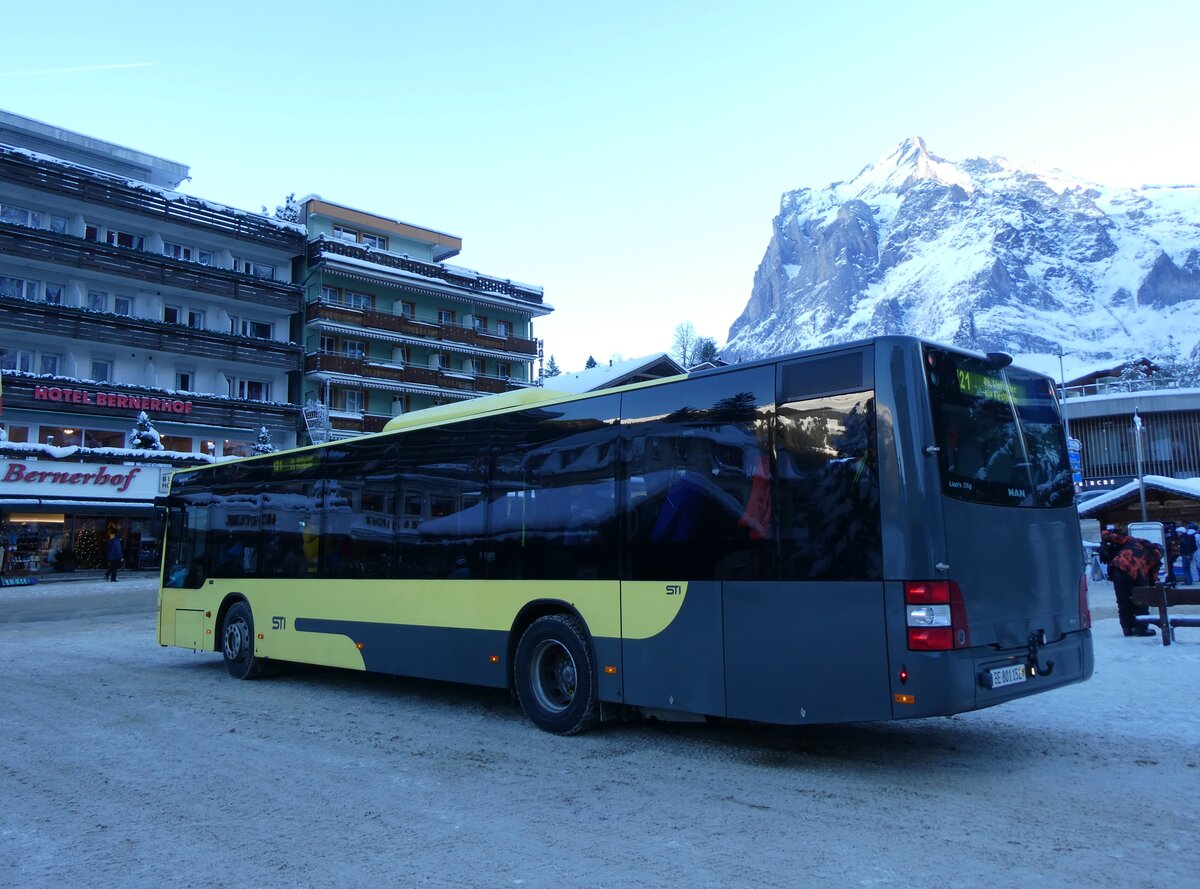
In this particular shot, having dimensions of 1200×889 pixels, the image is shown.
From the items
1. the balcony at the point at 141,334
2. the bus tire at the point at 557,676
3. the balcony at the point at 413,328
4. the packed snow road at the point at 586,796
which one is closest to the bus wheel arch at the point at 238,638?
the packed snow road at the point at 586,796

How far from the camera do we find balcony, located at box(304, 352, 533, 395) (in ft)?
165

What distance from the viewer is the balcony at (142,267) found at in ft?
129

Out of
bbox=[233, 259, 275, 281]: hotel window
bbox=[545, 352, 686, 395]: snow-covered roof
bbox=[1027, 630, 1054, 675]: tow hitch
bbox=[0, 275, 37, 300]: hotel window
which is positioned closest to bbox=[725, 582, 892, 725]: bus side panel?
bbox=[1027, 630, 1054, 675]: tow hitch

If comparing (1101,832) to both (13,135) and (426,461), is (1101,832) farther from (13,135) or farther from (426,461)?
(13,135)

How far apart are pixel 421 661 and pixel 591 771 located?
3269 mm

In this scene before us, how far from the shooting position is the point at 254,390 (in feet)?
161

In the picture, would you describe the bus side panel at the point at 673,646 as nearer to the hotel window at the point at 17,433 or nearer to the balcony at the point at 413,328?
the hotel window at the point at 17,433

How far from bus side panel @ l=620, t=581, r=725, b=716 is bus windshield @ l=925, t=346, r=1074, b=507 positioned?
2.01m

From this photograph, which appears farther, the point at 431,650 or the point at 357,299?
the point at 357,299

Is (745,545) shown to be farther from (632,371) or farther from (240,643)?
(632,371)

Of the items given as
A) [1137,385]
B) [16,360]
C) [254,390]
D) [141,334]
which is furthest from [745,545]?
[1137,385]

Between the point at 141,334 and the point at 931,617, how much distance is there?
44109 mm

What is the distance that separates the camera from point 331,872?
184 inches

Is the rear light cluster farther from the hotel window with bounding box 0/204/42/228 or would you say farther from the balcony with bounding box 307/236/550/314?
the balcony with bounding box 307/236/550/314
